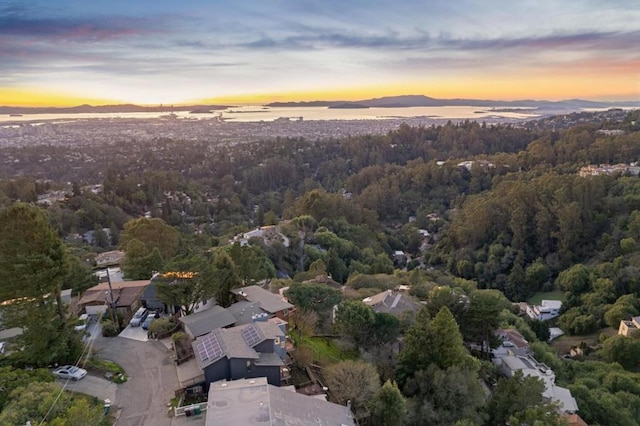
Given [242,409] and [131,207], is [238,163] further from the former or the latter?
[242,409]

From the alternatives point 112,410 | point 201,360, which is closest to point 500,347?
point 201,360

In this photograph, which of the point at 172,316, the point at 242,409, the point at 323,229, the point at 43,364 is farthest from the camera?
the point at 323,229

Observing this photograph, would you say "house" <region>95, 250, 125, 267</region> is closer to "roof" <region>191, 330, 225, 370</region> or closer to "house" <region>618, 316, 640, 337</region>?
"roof" <region>191, 330, 225, 370</region>

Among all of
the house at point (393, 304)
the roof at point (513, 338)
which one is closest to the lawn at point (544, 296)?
the roof at point (513, 338)

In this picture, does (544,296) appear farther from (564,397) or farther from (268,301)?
(268,301)

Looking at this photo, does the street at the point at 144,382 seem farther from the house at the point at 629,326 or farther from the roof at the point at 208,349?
the house at the point at 629,326

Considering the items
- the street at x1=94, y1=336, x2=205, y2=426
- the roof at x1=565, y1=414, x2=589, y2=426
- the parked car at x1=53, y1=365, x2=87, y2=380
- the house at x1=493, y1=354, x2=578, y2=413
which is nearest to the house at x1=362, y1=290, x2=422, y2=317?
the house at x1=493, y1=354, x2=578, y2=413

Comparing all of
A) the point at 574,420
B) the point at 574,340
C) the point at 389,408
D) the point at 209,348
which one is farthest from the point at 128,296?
the point at 574,340
